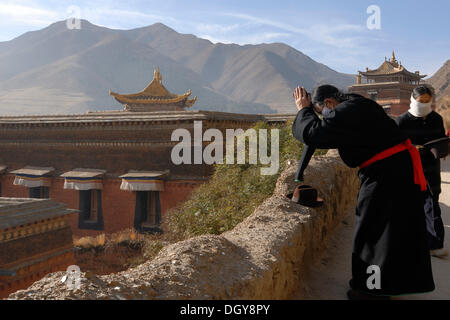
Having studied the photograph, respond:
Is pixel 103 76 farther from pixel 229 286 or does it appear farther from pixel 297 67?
pixel 229 286

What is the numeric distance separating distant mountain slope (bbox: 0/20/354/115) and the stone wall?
307 feet

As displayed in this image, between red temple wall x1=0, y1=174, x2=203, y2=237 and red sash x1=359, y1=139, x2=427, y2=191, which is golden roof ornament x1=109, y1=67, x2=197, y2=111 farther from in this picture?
red sash x1=359, y1=139, x2=427, y2=191

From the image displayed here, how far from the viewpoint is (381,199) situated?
242 centimetres

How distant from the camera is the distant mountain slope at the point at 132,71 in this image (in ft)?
338

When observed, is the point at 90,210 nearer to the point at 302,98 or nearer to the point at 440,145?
the point at 440,145

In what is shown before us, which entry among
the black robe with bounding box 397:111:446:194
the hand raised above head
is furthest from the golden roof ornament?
the hand raised above head

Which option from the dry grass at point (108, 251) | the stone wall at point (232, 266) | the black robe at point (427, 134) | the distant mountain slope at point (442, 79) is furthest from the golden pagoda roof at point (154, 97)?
the distant mountain slope at point (442, 79)

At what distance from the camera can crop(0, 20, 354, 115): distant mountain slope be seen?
103 metres

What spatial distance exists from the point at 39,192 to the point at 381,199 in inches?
649

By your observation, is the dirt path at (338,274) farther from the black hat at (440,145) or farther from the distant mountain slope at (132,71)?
the distant mountain slope at (132,71)

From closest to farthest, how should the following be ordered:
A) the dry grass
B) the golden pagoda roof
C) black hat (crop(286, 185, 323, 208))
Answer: black hat (crop(286, 185, 323, 208)) < the dry grass < the golden pagoda roof

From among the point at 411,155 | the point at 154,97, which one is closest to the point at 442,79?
the point at 154,97

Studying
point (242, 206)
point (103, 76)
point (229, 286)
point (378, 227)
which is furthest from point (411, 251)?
point (103, 76)

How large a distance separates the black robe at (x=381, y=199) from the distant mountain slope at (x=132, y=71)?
310ft
